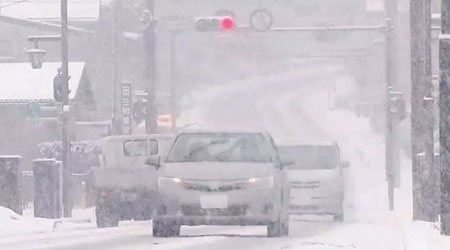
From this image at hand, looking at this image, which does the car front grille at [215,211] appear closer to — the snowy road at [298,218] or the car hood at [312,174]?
the snowy road at [298,218]

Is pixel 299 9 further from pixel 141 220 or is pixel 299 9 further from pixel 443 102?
pixel 443 102

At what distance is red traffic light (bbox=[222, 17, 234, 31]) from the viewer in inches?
1251

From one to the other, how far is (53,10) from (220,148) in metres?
57.1

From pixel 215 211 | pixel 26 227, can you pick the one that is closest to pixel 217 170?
pixel 215 211

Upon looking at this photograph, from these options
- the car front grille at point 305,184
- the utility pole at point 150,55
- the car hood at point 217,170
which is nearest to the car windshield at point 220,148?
the car hood at point 217,170

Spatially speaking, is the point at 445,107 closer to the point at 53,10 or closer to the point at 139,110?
the point at 139,110

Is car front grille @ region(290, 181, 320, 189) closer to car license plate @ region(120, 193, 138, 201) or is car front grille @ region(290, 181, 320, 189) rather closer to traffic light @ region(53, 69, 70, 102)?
car license plate @ region(120, 193, 138, 201)

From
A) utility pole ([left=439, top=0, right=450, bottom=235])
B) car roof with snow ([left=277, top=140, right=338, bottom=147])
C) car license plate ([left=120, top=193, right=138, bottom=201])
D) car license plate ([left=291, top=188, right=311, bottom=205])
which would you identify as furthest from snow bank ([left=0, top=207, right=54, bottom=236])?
utility pole ([left=439, top=0, right=450, bottom=235])

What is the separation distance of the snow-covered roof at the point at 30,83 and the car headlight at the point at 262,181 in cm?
3039

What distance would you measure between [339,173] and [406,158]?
36298 mm

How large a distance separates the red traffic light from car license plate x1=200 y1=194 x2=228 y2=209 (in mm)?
16031

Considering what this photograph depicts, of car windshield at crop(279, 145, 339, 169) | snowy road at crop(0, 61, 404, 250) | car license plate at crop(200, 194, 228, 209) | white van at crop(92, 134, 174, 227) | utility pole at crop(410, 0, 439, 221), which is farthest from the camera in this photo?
car windshield at crop(279, 145, 339, 169)

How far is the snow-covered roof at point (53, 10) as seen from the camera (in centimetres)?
7138

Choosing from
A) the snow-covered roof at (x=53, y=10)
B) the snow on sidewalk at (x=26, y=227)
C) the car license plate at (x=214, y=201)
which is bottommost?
the snow on sidewalk at (x=26, y=227)
